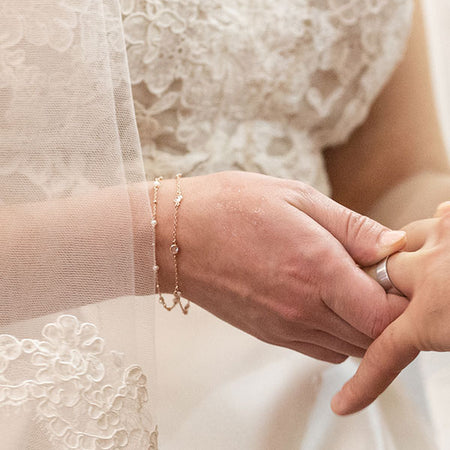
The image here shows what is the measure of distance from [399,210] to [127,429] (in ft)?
1.88

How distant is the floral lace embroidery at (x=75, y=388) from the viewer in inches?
20.5

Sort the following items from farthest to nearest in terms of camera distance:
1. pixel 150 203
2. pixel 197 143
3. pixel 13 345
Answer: pixel 197 143 < pixel 150 203 < pixel 13 345

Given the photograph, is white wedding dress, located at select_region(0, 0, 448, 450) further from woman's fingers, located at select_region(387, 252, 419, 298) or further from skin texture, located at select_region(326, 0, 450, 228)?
woman's fingers, located at select_region(387, 252, 419, 298)

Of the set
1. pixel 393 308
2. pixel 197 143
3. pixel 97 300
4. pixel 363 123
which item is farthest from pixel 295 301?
pixel 363 123

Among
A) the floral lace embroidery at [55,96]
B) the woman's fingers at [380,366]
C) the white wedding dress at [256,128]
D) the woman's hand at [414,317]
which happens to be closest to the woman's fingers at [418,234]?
the woman's hand at [414,317]

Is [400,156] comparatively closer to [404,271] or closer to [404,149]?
[404,149]

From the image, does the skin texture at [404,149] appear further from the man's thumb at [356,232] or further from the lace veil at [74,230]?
the lace veil at [74,230]

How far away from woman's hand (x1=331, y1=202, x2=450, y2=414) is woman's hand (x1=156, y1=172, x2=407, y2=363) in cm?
2

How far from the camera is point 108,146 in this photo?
0.60 meters

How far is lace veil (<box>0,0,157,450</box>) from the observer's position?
1.75 ft

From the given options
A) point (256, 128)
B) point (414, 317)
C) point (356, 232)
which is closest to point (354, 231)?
point (356, 232)

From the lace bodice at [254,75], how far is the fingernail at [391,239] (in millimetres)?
277

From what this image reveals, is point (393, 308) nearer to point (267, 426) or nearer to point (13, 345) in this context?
point (267, 426)

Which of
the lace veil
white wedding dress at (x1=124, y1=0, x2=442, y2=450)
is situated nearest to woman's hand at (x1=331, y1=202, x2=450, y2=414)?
white wedding dress at (x1=124, y1=0, x2=442, y2=450)
